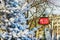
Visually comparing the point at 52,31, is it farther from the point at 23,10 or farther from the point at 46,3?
the point at 23,10

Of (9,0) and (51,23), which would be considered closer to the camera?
(9,0)

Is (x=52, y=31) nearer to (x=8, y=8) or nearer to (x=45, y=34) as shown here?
(x=45, y=34)

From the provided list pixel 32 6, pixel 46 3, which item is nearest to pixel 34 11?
pixel 32 6

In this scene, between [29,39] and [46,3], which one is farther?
[46,3]

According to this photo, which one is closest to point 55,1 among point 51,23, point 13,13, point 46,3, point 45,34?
point 46,3

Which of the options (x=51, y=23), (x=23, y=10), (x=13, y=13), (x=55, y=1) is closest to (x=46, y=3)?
(x=55, y=1)

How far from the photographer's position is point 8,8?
1.75 meters


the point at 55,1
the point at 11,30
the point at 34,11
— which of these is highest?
the point at 55,1

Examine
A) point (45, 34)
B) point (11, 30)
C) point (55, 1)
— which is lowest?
point (45, 34)

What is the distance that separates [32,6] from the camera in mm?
2061

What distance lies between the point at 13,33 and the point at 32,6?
Result: 0.55 metres

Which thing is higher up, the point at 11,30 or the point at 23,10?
the point at 23,10

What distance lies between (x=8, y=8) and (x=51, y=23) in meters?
0.68

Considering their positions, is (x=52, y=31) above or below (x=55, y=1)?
below
